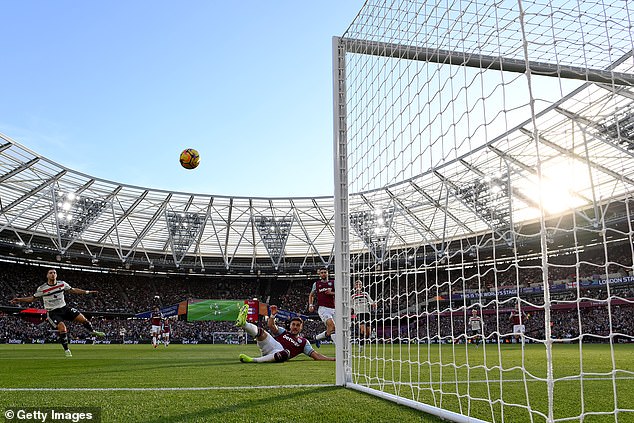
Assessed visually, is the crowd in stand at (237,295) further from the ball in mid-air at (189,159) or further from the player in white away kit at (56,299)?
the player in white away kit at (56,299)

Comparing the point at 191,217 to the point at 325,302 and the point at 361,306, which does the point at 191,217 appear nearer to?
the point at 325,302

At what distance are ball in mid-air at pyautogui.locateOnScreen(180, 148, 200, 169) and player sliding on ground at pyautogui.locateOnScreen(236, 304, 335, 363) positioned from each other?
580 cm

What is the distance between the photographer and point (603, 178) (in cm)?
2472

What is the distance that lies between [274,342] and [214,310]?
29.3 meters

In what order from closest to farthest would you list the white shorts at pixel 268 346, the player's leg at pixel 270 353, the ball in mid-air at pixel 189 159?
the player's leg at pixel 270 353 < the white shorts at pixel 268 346 < the ball in mid-air at pixel 189 159

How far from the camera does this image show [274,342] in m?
10.3

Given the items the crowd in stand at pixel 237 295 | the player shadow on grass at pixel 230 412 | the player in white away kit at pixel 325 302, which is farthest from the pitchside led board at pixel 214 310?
the player shadow on grass at pixel 230 412

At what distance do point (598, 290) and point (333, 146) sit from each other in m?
26.7

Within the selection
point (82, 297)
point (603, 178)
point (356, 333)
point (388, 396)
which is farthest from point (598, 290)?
point (82, 297)

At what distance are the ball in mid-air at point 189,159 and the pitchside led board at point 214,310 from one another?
24700 mm

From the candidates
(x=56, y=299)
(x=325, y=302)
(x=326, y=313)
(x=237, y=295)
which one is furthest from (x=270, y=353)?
(x=237, y=295)

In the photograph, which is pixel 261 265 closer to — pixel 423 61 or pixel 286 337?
pixel 286 337

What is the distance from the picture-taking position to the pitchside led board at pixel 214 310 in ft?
125

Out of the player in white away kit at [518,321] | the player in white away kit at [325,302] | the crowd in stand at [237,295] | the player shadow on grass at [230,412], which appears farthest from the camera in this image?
the crowd in stand at [237,295]
